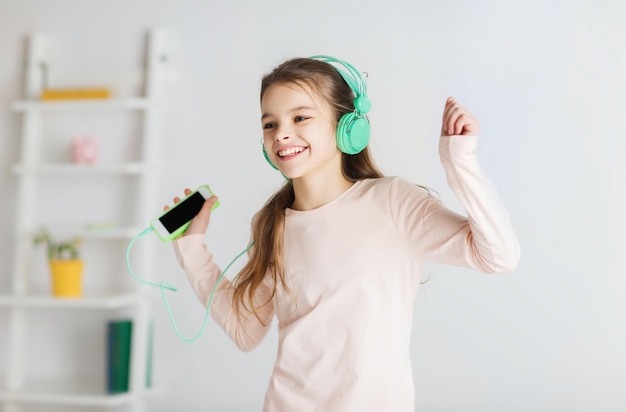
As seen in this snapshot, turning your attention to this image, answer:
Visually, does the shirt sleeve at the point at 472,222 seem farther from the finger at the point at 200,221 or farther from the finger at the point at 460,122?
the finger at the point at 200,221

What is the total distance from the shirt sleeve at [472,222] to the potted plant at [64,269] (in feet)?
5.71

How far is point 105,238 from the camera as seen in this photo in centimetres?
275

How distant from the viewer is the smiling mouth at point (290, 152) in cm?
134

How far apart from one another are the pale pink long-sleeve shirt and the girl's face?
83mm

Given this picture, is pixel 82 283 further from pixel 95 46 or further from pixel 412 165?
pixel 412 165

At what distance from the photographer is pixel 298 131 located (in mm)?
1344

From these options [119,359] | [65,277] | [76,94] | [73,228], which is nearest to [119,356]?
[119,359]

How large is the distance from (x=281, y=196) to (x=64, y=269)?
1.39 m

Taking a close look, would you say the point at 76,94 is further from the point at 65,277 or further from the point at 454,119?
the point at 454,119

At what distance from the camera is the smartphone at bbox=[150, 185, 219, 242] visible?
5.01 feet

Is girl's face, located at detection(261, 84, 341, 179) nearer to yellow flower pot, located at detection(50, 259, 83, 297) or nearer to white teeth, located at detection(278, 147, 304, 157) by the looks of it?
white teeth, located at detection(278, 147, 304, 157)

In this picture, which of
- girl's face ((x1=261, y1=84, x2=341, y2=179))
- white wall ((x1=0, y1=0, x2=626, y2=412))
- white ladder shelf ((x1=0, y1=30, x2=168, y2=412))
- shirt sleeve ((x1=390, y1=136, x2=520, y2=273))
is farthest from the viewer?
white ladder shelf ((x1=0, y1=30, x2=168, y2=412))

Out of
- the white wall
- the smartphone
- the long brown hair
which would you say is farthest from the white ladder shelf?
the long brown hair

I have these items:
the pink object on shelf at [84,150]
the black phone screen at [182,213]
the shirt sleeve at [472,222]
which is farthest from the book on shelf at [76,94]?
the shirt sleeve at [472,222]
